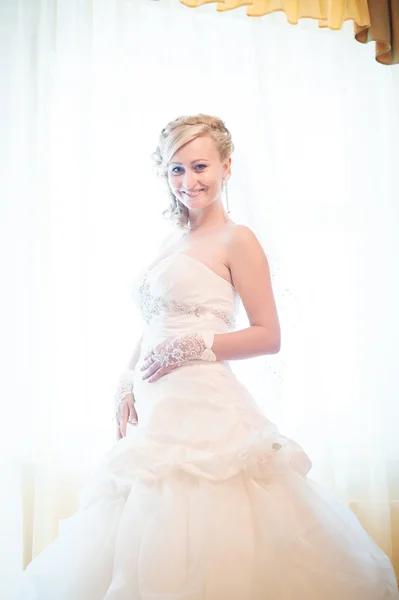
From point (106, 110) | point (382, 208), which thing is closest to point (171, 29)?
point (106, 110)

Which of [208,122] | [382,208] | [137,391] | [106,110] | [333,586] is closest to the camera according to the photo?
[333,586]

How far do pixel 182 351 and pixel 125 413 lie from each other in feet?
1.07

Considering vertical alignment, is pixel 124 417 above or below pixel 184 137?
below

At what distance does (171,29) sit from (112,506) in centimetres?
218

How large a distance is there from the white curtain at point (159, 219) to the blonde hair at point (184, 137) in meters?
0.24

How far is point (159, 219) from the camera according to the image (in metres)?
2.66

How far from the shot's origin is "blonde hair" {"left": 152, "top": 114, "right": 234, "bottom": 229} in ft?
6.30

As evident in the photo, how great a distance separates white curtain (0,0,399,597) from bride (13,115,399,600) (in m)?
0.40

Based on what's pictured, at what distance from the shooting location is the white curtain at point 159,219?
2479 mm

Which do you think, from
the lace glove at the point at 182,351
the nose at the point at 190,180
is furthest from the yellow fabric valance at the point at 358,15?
the lace glove at the point at 182,351

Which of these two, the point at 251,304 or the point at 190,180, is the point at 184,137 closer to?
the point at 190,180

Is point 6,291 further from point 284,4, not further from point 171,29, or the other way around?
point 284,4

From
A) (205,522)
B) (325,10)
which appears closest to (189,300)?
(205,522)

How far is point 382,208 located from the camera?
9.58ft
